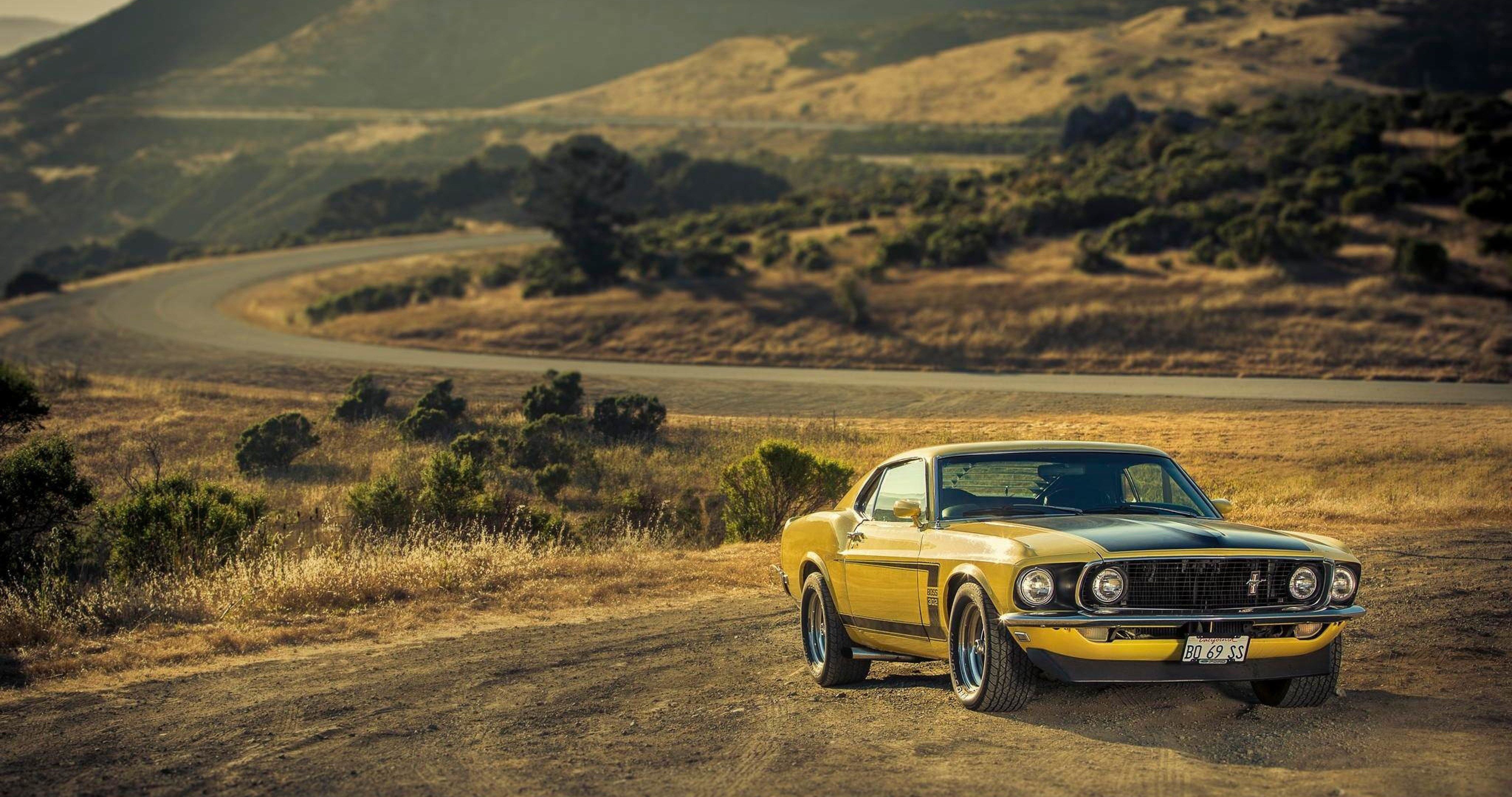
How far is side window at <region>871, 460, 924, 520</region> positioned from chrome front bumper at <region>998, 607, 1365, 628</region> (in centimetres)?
153

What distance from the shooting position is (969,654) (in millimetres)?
7875

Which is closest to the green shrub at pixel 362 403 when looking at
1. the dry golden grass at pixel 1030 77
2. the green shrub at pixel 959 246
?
the green shrub at pixel 959 246

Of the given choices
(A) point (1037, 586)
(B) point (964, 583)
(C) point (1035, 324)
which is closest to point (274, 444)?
(B) point (964, 583)

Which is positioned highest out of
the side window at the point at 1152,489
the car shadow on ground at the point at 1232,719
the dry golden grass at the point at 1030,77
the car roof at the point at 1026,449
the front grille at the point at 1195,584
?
the dry golden grass at the point at 1030,77

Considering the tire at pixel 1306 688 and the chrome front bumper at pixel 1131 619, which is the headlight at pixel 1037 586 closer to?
the chrome front bumper at pixel 1131 619

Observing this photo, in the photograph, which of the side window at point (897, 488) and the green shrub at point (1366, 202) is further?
the green shrub at point (1366, 202)

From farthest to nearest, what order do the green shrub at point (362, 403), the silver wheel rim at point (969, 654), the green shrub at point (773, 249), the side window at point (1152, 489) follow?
the green shrub at point (773, 249) < the green shrub at point (362, 403) < the side window at point (1152, 489) < the silver wheel rim at point (969, 654)

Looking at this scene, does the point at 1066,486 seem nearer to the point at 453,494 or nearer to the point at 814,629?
the point at 814,629

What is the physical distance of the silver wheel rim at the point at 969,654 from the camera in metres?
7.68

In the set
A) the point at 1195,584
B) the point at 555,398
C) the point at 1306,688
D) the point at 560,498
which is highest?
the point at 1195,584

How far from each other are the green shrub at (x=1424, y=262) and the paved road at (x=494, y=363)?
867cm

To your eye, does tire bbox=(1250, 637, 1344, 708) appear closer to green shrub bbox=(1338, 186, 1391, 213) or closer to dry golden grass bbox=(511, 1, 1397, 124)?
green shrub bbox=(1338, 186, 1391, 213)

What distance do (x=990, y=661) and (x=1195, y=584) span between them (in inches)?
45.4

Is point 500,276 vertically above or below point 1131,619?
below
